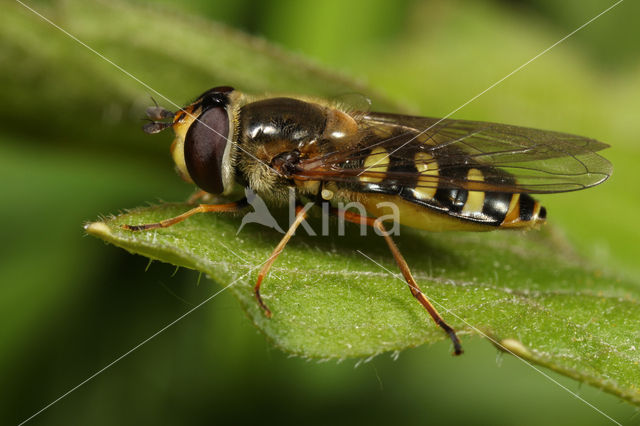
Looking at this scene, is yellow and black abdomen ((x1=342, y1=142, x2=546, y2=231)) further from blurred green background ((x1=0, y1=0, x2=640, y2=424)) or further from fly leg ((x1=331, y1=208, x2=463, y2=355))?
blurred green background ((x1=0, y1=0, x2=640, y2=424))

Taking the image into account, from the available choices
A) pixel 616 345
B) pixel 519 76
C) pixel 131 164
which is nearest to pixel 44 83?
pixel 131 164

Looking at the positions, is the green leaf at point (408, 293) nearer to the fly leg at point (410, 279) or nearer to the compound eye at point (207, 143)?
the fly leg at point (410, 279)

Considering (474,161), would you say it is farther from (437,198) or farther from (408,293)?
(408,293)

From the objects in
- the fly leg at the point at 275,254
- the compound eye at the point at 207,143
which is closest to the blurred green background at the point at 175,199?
the fly leg at the point at 275,254

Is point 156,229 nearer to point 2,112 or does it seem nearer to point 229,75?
point 229,75

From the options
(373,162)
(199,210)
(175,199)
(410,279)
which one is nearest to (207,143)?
(199,210)
